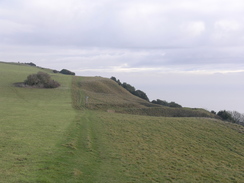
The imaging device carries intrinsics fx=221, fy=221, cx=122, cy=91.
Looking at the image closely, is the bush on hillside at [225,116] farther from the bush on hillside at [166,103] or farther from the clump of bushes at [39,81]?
the clump of bushes at [39,81]

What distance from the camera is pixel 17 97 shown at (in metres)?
51.0

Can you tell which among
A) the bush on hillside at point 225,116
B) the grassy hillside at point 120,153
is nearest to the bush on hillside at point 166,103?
the bush on hillside at point 225,116

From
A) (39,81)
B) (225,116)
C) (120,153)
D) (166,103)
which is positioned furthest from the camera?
(166,103)

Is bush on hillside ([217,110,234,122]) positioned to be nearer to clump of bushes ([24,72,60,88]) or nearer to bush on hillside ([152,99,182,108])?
bush on hillside ([152,99,182,108])

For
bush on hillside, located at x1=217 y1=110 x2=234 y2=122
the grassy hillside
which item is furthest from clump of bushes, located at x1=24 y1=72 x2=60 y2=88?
bush on hillside, located at x1=217 y1=110 x2=234 y2=122

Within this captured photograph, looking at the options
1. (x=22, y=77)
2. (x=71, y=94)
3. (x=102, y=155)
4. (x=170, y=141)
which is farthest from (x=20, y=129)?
(x=22, y=77)

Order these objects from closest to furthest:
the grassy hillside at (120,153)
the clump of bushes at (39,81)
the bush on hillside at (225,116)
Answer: the grassy hillside at (120,153) → the bush on hillside at (225,116) → the clump of bushes at (39,81)

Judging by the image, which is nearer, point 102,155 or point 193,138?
point 102,155

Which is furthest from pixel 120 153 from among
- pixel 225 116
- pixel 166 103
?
pixel 166 103

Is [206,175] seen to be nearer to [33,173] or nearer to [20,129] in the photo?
[33,173]

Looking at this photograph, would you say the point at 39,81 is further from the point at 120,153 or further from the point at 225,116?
the point at 120,153

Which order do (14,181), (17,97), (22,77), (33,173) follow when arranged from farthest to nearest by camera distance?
(22,77) < (17,97) < (33,173) < (14,181)

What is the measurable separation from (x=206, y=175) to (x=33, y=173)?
11070 millimetres

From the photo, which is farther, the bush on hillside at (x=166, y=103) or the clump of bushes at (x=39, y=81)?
the bush on hillside at (x=166, y=103)
